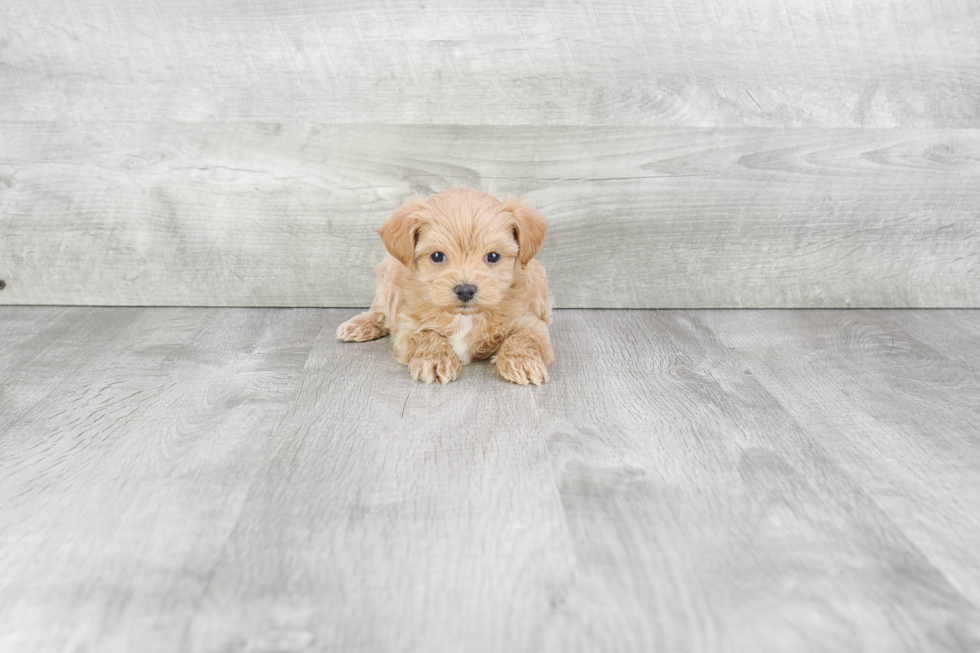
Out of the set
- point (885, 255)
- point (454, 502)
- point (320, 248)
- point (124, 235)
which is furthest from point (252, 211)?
point (885, 255)

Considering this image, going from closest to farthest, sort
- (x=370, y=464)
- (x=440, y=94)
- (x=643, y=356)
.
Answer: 1. (x=370, y=464)
2. (x=643, y=356)
3. (x=440, y=94)

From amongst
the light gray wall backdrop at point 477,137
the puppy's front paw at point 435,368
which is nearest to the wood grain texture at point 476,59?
the light gray wall backdrop at point 477,137

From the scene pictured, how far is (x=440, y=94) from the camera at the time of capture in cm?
259

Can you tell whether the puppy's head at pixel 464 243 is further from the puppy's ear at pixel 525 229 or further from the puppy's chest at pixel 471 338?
the puppy's chest at pixel 471 338

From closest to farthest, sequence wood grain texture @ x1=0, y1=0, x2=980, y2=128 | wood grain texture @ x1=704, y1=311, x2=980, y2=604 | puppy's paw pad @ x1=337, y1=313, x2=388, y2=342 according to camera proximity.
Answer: wood grain texture @ x1=704, y1=311, x2=980, y2=604, puppy's paw pad @ x1=337, y1=313, x2=388, y2=342, wood grain texture @ x1=0, y1=0, x2=980, y2=128

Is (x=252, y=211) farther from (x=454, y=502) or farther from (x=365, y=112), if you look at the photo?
(x=454, y=502)

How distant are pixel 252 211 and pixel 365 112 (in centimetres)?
54

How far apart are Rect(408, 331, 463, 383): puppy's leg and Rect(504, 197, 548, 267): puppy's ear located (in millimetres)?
325

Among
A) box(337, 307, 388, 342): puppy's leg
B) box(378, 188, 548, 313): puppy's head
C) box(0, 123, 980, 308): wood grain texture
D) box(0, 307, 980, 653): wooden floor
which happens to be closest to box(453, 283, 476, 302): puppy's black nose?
box(378, 188, 548, 313): puppy's head

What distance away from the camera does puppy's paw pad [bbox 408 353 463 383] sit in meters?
2.06

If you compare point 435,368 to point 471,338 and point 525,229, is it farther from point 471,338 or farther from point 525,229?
point 525,229

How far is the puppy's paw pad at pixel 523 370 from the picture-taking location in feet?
6.72

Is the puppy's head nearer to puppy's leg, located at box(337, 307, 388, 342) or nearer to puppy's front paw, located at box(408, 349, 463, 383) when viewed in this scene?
puppy's front paw, located at box(408, 349, 463, 383)

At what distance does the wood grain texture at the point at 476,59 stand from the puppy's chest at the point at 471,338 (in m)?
0.86
